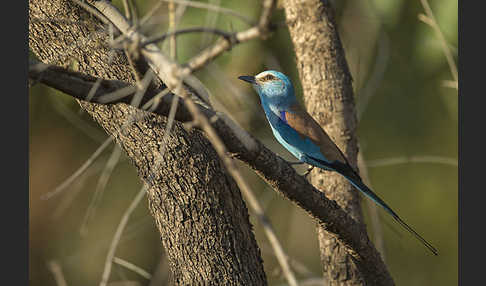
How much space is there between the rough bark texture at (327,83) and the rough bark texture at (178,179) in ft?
4.12

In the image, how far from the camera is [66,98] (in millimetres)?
7379

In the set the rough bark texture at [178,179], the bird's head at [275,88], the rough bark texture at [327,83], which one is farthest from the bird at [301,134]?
the rough bark texture at [178,179]

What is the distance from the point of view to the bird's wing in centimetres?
460

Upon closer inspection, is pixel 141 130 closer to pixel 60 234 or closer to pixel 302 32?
pixel 302 32

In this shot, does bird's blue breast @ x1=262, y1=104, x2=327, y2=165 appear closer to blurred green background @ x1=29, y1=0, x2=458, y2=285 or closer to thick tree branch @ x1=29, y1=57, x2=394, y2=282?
thick tree branch @ x1=29, y1=57, x2=394, y2=282

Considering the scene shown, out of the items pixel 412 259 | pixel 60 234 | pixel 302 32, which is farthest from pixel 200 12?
pixel 412 259

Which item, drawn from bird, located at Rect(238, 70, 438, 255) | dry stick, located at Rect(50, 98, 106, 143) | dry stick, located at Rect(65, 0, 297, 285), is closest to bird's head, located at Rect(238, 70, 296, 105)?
bird, located at Rect(238, 70, 438, 255)

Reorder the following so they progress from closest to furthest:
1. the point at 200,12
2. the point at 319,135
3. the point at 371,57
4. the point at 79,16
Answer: the point at 79,16 < the point at 319,135 < the point at 200,12 < the point at 371,57

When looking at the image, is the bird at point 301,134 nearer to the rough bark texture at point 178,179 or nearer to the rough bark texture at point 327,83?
the rough bark texture at point 327,83

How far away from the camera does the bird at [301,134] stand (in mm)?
4559

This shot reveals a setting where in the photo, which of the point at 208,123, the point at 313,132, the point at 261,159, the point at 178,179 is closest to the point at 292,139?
the point at 313,132

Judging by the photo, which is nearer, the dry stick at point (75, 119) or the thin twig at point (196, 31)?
the thin twig at point (196, 31)

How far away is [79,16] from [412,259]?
7.21 meters

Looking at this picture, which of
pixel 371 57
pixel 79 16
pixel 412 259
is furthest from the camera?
pixel 412 259
